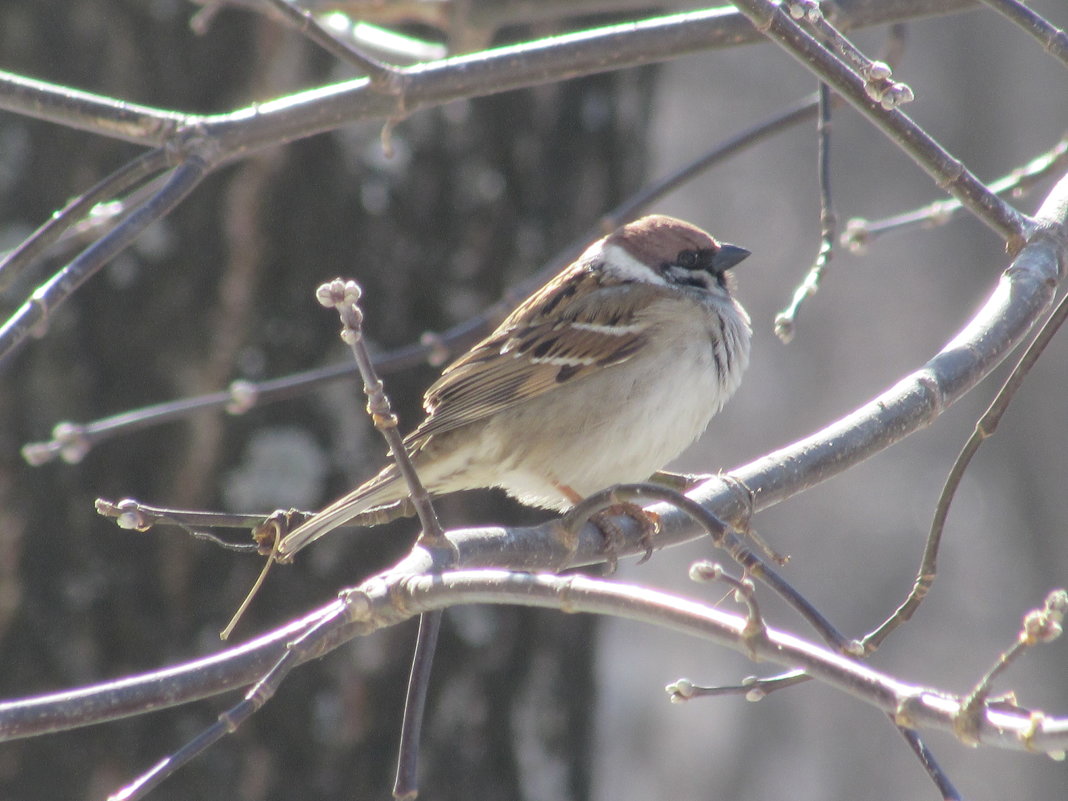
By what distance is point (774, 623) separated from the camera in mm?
7332

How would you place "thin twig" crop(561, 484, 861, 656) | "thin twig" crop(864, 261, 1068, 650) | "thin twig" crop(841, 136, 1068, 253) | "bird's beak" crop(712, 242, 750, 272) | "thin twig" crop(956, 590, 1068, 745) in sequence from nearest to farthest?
"thin twig" crop(956, 590, 1068, 745)
"thin twig" crop(561, 484, 861, 656)
"thin twig" crop(864, 261, 1068, 650)
"thin twig" crop(841, 136, 1068, 253)
"bird's beak" crop(712, 242, 750, 272)

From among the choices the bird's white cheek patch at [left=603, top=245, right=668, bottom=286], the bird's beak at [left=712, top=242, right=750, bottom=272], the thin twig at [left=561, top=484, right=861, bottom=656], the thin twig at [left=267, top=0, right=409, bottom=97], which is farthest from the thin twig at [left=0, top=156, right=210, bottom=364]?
the bird's beak at [left=712, top=242, right=750, bottom=272]

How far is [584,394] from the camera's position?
324cm

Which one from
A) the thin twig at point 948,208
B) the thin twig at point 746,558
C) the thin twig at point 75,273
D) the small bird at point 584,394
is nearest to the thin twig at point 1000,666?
the thin twig at point 746,558

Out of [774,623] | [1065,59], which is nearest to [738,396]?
[774,623]

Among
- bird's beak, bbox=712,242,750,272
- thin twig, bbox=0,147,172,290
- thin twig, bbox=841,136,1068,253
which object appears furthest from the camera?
bird's beak, bbox=712,242,750,272

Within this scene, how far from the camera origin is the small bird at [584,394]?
3.14m

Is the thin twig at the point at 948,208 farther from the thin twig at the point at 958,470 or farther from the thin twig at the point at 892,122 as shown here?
the thin twig at the point at 958,470

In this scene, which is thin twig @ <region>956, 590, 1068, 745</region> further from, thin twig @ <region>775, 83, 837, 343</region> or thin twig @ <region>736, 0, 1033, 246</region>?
thin twig @ <region>775, 83, 837, 343</region>

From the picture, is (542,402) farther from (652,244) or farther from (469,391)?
(652,244)

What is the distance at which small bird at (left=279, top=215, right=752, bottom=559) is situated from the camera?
3.14m

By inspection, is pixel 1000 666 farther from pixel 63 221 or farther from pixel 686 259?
pixel 686 259

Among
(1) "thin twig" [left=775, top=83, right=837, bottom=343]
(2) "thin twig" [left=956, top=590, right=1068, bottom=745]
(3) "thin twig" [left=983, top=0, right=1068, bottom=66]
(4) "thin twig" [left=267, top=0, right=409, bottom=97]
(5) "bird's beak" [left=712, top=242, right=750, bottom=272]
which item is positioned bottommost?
(2) "thin twig" [left=956, top=590, right=1068, bottom=745]

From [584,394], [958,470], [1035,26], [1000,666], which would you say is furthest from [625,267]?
[1000,666]
